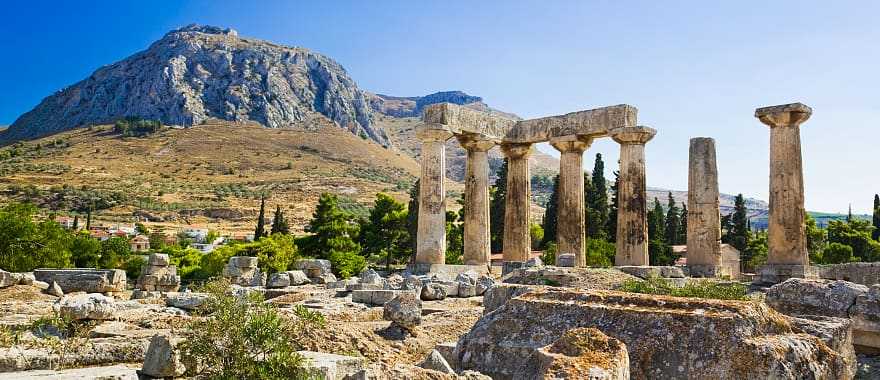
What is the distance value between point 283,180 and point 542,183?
275ft

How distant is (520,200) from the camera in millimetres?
28703

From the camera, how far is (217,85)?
193500 millimetres

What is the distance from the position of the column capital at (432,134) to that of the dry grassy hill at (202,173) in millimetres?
71634

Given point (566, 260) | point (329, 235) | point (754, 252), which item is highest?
point (329, 235)

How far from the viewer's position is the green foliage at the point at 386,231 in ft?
165

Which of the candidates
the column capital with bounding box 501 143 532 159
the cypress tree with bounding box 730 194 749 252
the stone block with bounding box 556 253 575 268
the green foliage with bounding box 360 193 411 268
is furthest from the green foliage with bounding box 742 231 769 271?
the stone block with bounding box 556 253 575 268

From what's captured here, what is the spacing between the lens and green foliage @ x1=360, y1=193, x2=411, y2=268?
165ft

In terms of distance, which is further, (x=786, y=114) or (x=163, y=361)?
(x=786, y=114)

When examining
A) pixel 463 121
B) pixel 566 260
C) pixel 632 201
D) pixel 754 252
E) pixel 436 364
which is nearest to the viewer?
pixel 436 364

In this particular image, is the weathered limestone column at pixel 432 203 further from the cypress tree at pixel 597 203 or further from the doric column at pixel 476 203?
the cypress tree at pixel 597 203

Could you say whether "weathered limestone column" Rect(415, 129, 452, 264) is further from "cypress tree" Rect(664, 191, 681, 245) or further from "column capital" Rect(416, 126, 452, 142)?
"cypress tree" Rect(664, 191, 681, 245)

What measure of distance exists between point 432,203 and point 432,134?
2522 mm

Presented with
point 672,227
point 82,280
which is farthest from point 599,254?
point 672,227

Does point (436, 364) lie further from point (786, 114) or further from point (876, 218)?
point (876, 218)
